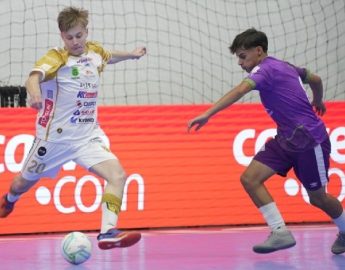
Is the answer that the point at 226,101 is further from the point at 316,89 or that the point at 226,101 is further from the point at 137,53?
the point at 137,53

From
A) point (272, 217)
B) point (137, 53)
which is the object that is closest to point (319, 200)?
point (272, 217)

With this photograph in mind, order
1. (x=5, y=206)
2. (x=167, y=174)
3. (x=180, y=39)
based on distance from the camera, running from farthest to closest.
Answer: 1. (x=180, y=39)
2. (x=167, y=174)
3. (x=5, y=206)

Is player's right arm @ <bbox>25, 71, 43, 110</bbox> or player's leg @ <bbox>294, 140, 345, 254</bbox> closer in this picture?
player's right arm @ <bbox>25, 71, 43, 110</bbox>

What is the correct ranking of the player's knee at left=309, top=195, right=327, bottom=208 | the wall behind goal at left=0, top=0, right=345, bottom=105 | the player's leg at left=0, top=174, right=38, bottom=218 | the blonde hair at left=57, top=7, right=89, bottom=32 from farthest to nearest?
1. the wall behind goal at left=0, top=0, right=345, bottom=105
2. the player's leg at left=0, top=174, right=38, bottom=218
3. the player's knee at left=309, top=195, right=327, bottom=208
4. the blonde hair at left=57, top=7, right=89, bottom=32

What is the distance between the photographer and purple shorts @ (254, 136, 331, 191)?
23.1 ft

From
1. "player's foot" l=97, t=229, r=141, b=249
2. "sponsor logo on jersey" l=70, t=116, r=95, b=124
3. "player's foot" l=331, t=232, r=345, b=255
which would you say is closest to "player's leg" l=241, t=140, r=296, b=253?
"player's foot" l=331, t=232, r=345, b=255

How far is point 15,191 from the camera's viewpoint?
754 cm

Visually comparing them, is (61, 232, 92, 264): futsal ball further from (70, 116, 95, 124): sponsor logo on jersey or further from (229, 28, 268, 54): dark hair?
(229, 28, 268, 54): dark hair

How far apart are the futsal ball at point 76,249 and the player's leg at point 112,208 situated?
0.11 m

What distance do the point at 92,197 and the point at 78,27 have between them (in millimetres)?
2707

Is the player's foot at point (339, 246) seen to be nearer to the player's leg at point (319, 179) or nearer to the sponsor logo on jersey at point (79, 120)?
the player's leg at point (319, 179)

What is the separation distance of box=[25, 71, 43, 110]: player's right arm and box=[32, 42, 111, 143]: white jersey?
0.92 feet

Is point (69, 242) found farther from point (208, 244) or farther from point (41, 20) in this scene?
point (41, 20)

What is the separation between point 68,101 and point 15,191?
1035 millimetres
